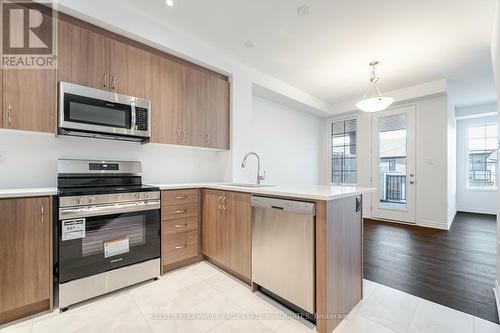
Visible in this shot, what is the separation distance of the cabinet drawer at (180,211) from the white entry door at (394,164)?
431 centimetres

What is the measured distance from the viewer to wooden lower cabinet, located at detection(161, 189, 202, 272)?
7.59ft

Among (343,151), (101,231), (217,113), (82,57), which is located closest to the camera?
(101,231)

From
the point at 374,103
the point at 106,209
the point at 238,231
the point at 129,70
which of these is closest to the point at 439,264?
the point at 374,103

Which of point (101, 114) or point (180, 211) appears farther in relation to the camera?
point (180, 211)

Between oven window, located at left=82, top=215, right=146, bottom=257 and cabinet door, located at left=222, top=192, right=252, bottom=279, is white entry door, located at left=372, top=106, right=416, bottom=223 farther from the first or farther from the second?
oven window, located at left=82, top=215, right=146, bottom=257

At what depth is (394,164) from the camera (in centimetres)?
483

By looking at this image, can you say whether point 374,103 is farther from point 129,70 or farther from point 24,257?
point 24,257

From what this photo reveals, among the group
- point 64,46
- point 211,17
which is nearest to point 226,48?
point 211,17

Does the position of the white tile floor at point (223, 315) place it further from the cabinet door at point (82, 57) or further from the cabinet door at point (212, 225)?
the cabinet door at point (82, 57)

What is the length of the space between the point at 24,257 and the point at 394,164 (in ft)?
19.4

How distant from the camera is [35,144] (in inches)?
80.7

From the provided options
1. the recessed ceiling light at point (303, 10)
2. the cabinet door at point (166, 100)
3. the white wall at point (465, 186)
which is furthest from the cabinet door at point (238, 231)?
the white wall at point (465, 186)

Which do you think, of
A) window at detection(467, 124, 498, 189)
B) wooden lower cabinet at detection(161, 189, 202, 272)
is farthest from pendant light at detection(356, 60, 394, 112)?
window at detection(467, 124, 498, 189)

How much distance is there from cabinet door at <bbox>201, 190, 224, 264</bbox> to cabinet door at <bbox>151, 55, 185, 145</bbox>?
0.82 metres
